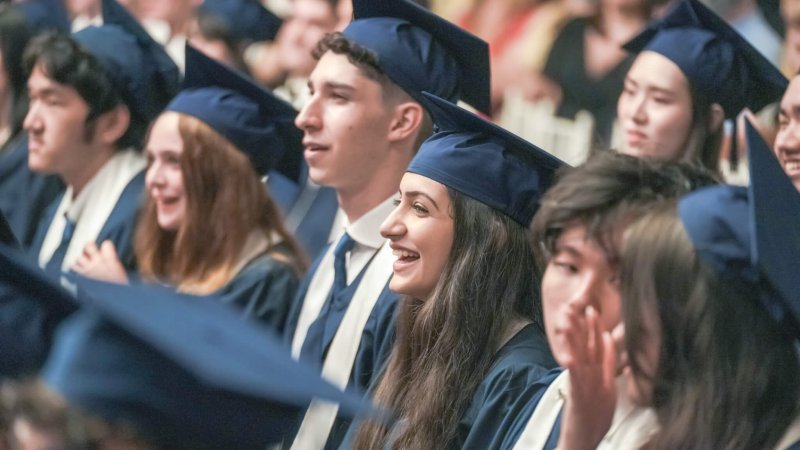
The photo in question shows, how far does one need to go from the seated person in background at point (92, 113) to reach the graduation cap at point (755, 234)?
3.52 metres

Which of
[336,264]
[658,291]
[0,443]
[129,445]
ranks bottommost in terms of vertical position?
[336,264]

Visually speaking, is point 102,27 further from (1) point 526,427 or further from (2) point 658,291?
(2) point 658,291

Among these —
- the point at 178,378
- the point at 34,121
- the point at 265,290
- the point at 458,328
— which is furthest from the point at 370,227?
the point at 178,378

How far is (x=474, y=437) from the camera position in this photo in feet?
11.5

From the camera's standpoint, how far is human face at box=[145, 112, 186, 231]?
17.1 ft

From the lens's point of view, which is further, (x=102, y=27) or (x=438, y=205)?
(x=102, y=27)

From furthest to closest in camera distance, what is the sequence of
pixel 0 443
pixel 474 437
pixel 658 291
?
pixel 474 437
pixel 658 291
pixel 0 443

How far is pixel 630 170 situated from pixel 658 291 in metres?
0.42

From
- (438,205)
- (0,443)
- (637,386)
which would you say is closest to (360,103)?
(438,205)

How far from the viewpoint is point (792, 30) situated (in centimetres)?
493

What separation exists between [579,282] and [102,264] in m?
2.40

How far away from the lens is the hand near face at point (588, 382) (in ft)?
8.86

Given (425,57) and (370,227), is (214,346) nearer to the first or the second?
(370,227)

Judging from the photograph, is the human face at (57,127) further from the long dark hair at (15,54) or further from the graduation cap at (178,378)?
the graduation cap at (178,378)
